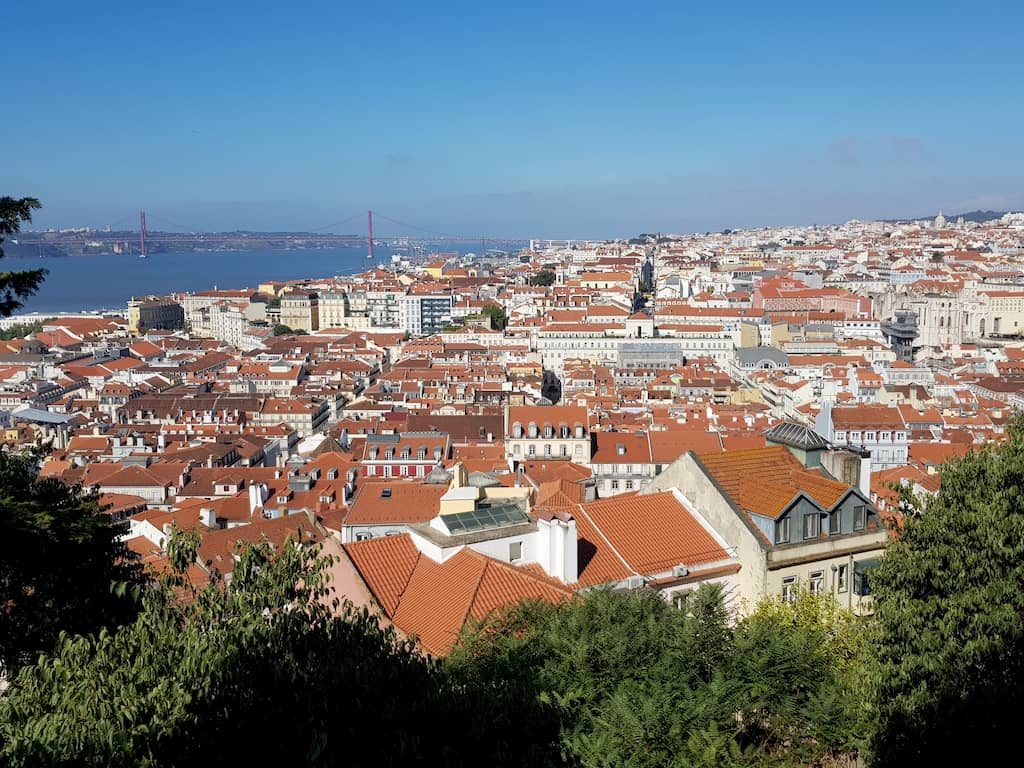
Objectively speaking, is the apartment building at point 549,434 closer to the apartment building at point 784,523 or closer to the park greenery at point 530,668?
the apartment building at point 784,523

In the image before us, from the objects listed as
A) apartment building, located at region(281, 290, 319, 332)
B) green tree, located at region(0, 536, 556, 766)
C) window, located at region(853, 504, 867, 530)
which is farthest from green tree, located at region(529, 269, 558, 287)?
green tree, located at region(0, 536, 556, 766)

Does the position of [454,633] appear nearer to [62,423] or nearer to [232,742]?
[232,742]

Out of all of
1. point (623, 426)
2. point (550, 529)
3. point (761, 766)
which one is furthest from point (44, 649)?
point (623, 426)

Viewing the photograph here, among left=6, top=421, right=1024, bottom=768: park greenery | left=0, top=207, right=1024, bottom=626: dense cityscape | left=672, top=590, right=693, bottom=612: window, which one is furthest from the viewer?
left=0, top=207, right=1024, bottom=626: dense cityscape

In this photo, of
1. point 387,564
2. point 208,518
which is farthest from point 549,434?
point 387,564

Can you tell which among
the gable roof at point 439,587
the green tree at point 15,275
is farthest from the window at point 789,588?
the green tree at point 15,275

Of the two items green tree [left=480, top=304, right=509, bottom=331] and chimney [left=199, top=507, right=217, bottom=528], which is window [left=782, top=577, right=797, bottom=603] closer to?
chimney [left=199, top=507, right=217, bottom=528]
